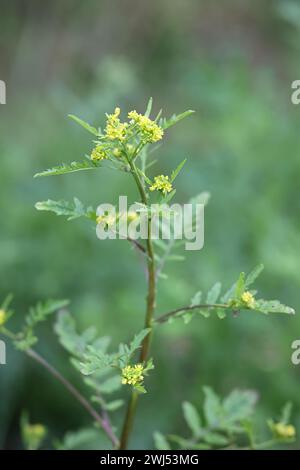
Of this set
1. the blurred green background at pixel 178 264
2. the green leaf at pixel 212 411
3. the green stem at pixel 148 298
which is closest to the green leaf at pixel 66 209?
the green stem at pixel 148 298

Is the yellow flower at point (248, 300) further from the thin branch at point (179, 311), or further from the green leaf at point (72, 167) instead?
the green leaf at point (72, 167)

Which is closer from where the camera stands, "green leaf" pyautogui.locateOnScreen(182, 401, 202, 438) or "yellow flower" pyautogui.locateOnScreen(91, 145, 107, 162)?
"yellow flower" pyautogui.locateOnScreen(91, 145, 107, 162)

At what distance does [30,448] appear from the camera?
205cm

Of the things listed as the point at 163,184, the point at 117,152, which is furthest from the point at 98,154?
the point at 163,184

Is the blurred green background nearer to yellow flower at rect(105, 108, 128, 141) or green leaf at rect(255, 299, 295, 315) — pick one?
green leaf at rect(255, 299, 295, 315)

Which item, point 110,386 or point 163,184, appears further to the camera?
point 110,386

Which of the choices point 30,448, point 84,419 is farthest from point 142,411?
point 30,448

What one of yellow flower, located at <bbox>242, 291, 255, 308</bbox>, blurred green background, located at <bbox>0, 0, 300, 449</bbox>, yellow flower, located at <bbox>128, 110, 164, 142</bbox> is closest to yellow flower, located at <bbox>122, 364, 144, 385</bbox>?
yellow flower, located at <bbox>242, 291, 255, 308</bbox>

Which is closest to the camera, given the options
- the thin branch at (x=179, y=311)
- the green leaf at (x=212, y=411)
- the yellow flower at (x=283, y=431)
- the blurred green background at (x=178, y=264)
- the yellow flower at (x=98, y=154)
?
the yellow flower at (x=98, y=154)

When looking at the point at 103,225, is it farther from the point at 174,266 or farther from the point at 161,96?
the point at 161,96

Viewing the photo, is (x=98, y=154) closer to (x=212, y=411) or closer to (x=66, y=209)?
(x=66, y=209)

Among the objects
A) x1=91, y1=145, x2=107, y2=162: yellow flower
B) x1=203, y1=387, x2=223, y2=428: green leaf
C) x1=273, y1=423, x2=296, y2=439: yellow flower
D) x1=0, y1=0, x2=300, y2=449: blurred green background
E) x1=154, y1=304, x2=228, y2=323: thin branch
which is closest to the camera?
x1=91, y1=145, x2=107, y2=162: yellow flower

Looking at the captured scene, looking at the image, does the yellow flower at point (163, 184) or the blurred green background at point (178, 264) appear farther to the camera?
the blurred green background at point (178, 264)

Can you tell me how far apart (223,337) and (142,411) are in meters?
0.61
